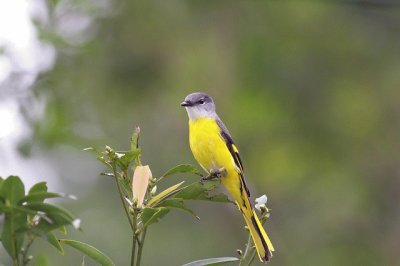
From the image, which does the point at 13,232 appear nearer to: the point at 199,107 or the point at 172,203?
the point at 172,203

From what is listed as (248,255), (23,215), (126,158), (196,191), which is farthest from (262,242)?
(23,215)

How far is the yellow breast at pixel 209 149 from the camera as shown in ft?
13.3

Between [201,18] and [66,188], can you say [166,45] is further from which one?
[66,188]

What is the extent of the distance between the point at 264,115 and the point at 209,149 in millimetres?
6638

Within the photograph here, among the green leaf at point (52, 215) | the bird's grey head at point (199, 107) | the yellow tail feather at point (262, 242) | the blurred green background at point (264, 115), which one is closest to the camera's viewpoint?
the green leaf at point (52, 215)

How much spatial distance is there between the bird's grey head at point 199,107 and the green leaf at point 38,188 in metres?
2.69

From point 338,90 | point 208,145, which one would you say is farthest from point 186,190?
point 338,90

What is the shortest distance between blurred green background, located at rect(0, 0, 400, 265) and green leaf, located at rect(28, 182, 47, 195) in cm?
587

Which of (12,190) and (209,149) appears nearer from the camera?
(12,190)

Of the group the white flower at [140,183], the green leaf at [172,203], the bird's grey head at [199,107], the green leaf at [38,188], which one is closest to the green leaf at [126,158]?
the white flower at [140,183]

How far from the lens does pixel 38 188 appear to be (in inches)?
69.4

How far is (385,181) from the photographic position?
34.4 ft

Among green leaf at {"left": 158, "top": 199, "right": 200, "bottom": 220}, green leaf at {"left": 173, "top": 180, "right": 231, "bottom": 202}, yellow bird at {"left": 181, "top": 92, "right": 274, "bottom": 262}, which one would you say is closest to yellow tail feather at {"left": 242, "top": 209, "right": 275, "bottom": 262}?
yellow bird at {"left": 181, "top": 92, "right": 274, "bottom": 262}

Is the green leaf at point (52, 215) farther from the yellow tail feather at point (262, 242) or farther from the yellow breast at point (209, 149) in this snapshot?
the yellow breast at point (209, 149)
